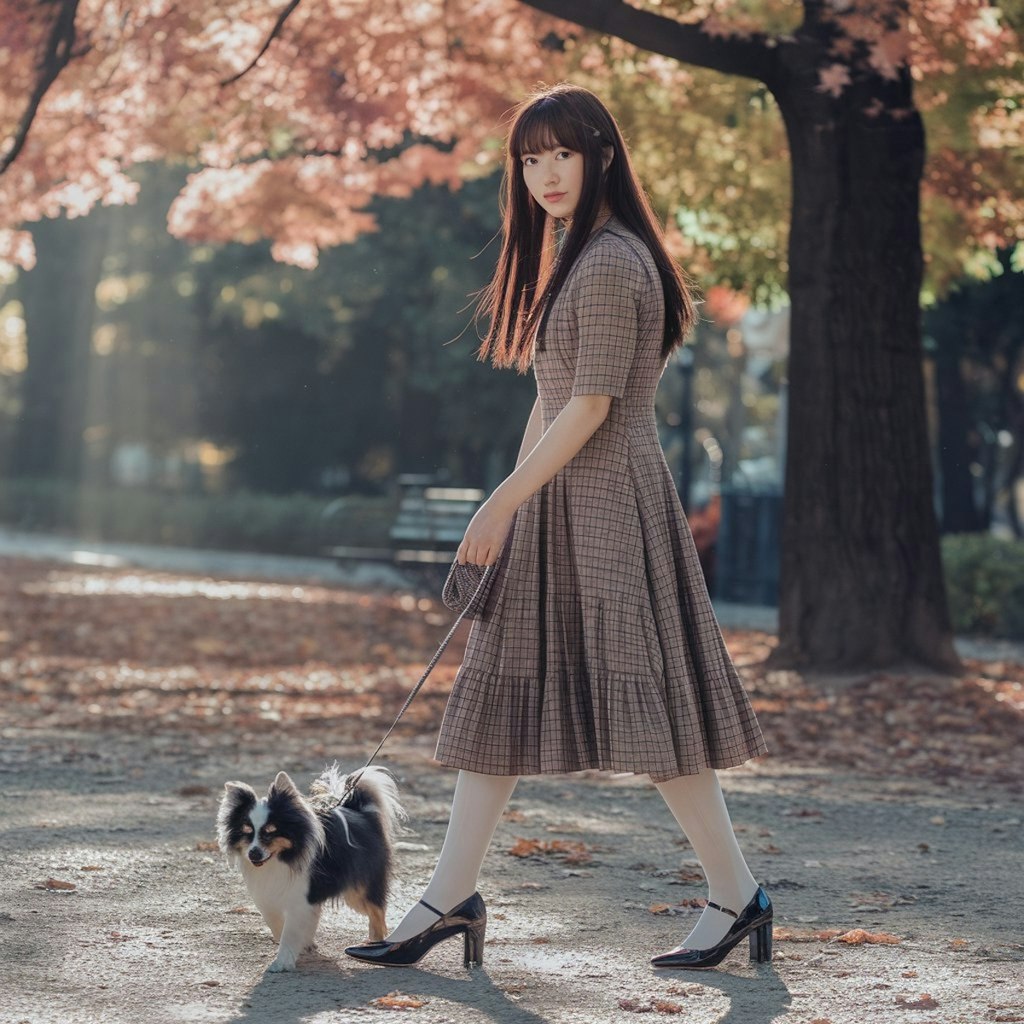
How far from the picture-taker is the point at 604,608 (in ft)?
13.0

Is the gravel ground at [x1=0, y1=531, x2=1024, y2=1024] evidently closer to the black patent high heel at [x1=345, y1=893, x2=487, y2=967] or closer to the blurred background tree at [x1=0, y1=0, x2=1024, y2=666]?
the black patent high heel at [x1=345, y1=893, x2=487, y2=967]

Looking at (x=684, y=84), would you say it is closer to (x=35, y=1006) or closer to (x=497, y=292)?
(x=497, y=292)

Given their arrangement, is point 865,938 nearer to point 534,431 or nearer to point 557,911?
point 557,911

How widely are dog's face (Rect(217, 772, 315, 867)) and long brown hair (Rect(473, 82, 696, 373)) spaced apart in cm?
118

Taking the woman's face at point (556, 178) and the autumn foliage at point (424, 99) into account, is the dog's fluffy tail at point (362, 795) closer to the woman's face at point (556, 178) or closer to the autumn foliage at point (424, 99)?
the woman's face at point (556, 178)

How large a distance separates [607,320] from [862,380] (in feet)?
22.4

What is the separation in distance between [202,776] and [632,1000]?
12.6 ft

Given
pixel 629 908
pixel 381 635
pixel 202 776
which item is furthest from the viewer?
pixel 381 635

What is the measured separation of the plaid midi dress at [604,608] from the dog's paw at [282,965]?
1.97 ft

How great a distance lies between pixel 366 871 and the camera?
14.0ft

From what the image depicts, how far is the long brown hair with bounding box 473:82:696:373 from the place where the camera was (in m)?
4.03

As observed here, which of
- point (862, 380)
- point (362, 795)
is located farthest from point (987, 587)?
point (362, 795)

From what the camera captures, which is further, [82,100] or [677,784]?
[82,100]

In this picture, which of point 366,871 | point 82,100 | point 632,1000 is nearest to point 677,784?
point 632,1000
